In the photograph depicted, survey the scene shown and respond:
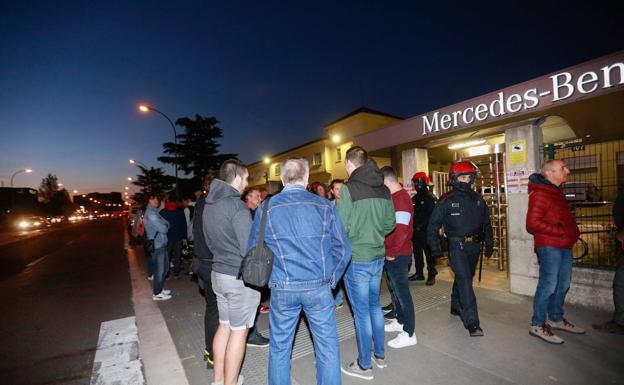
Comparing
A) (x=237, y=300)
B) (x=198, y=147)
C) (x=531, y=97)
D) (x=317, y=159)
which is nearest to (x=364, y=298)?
(x=237, y=300)

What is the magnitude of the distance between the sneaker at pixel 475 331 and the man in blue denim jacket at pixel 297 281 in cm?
239

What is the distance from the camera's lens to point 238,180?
307cm

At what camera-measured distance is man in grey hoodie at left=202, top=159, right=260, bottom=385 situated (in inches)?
107

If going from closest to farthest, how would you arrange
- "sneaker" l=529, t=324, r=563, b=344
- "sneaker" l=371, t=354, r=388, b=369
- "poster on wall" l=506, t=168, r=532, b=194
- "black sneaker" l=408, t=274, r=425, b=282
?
1. "sneaker" l=371, t=354, r=388, b=369
2. "sneaker" l=529, t=324, r=563, b=344
3. "poster on wall" l=506, t=168, r=532, b=194
4. "black sneaker" l=408, t=274, r=425, b=282

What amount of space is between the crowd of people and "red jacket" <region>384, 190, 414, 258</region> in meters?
0.01

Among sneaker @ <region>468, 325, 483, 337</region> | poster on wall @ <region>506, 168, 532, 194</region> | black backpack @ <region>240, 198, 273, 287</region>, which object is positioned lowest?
sneaker @ <region>468, 325, 483, 337</region>

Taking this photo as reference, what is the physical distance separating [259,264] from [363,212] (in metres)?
1.25

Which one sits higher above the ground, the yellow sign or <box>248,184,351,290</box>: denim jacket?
the yellow sign

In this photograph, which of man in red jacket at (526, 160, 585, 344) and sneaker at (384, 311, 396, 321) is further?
sneaker at (384, 311, 396, 321)

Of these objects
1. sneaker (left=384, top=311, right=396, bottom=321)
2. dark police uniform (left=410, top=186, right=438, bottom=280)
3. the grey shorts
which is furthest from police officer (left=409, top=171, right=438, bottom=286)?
the grey shorts

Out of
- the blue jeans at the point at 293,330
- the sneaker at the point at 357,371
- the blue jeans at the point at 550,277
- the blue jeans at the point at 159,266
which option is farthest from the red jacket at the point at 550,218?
the blue jeans at the point at 159,266

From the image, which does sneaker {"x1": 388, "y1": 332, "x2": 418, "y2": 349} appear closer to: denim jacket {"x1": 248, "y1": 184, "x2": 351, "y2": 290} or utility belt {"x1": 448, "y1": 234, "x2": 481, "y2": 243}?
utility belt {"x1": 448, "y1": 234, "x2": 481, "y2": 243}

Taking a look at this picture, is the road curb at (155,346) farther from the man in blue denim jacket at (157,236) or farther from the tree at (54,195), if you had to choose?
the tree at (54,195)

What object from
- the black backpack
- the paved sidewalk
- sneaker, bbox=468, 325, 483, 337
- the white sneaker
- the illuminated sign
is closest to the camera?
the black backpack
